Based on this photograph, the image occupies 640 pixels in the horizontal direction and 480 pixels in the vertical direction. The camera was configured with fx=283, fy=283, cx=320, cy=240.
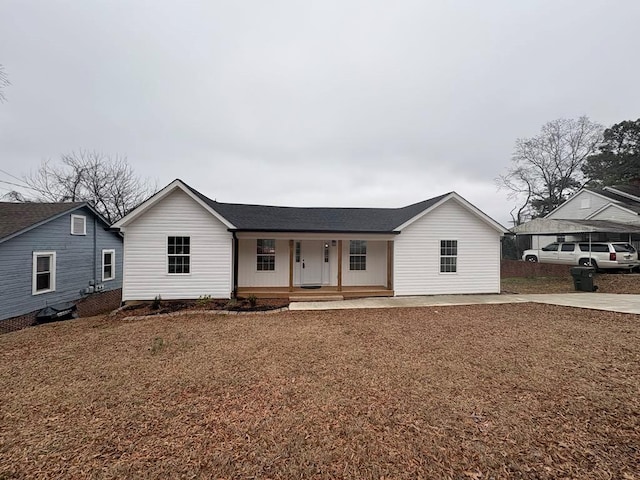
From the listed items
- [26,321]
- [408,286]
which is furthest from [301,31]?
[26,321]

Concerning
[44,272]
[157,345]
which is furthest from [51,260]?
[157,345]

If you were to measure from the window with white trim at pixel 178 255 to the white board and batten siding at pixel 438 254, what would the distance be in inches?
326

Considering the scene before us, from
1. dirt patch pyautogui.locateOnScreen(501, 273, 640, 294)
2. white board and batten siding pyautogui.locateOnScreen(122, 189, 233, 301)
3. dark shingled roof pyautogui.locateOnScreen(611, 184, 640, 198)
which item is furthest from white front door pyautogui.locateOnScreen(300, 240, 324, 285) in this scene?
dark shingled roof pyautogui.locateOnScreen(611, 184, 640, 198)

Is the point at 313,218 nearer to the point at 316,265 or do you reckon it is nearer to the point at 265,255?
the point at 316,265

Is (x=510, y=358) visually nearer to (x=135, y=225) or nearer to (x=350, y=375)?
(x=350, y=375)

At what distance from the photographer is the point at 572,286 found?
14.2 metres

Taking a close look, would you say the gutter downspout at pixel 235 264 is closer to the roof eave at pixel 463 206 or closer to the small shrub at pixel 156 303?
the small shrub at pixel 156 303

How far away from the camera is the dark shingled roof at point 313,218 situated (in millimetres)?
11461

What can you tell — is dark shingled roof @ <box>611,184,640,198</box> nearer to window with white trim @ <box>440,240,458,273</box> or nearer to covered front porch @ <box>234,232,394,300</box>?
window with white trim @ <box>440,240,458,273</box>

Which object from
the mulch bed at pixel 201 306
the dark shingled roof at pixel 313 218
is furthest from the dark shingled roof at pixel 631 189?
the mulch bed at pixel 201 306

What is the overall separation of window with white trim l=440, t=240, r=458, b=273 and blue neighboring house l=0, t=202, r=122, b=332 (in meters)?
16.5

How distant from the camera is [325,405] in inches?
139

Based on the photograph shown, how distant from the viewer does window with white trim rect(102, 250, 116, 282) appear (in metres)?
16.3

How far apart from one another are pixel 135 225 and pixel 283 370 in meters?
8.92
